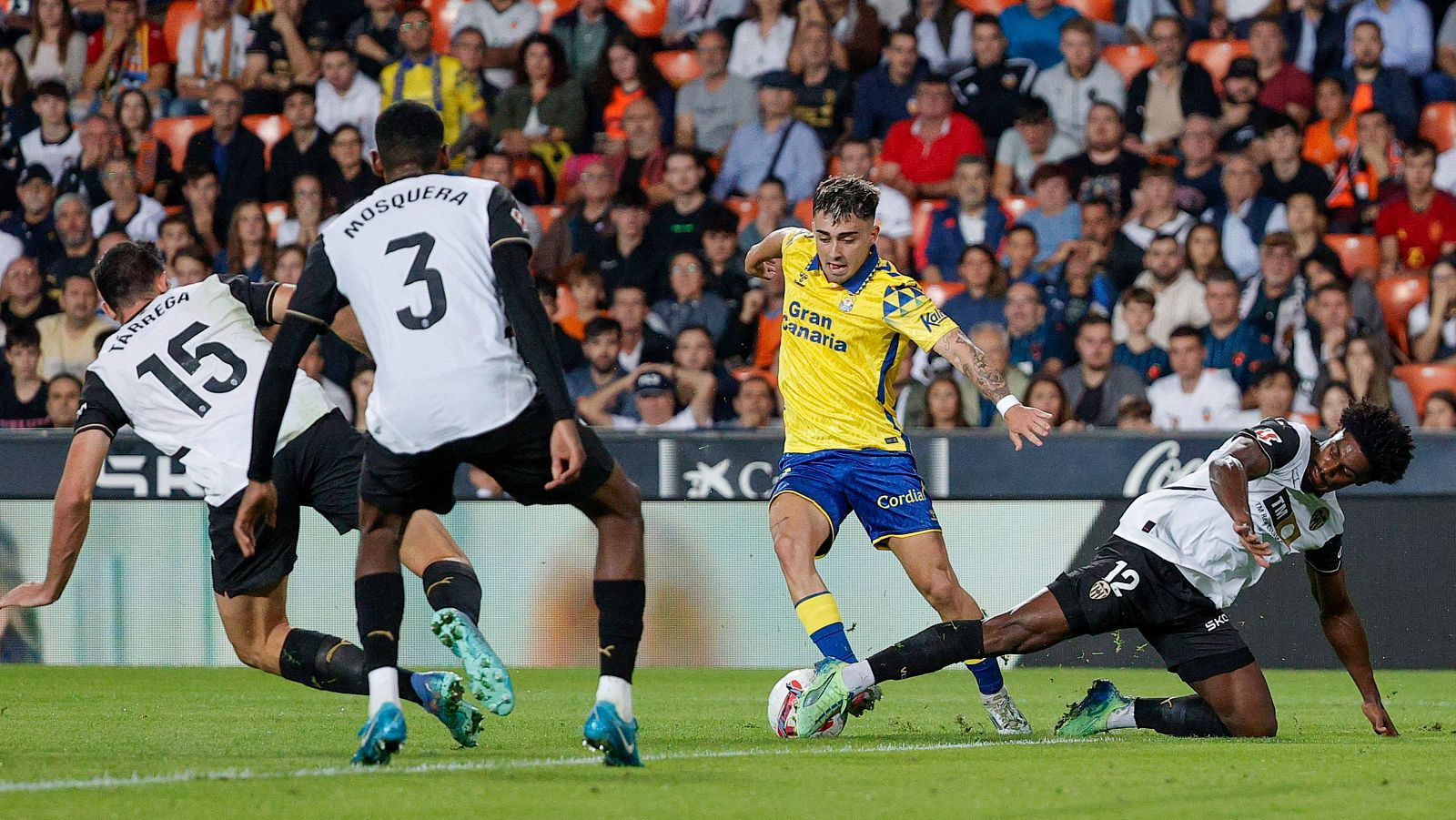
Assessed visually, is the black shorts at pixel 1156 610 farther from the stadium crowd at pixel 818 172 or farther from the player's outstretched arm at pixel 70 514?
the stadium crowd at pixel 818 172

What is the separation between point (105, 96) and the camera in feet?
52.2

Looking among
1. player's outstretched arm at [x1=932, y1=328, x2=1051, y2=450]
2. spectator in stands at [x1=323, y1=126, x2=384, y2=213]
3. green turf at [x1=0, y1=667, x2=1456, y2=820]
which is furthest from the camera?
spectator in stands at [x1=323, y1=126, x2=384, y2=213]

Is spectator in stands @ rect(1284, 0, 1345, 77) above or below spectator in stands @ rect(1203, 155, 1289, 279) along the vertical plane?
above

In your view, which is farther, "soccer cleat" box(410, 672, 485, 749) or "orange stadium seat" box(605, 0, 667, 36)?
"orange stadium seat" box(605, 0, 667, 36)

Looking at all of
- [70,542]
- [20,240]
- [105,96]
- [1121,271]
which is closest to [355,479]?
[70,542]

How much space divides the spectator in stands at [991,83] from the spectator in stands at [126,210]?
646 cm

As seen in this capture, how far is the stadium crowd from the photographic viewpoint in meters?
12.4

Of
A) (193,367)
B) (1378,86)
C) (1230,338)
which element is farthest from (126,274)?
(1378,86)

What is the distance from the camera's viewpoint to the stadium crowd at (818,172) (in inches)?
489

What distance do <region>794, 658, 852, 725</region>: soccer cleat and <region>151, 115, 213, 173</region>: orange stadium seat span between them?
10489 mm

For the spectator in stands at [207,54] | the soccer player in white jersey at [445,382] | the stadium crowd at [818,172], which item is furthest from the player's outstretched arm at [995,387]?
the spectator in stands at [207,54]

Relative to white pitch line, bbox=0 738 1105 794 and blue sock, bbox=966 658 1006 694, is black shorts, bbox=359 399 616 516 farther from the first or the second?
blue sock, bbox=966 658 1006 694

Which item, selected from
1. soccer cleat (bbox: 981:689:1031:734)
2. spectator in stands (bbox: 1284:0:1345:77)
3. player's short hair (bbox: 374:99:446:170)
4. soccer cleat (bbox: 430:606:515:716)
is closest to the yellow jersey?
soccer cleat (bbox: 981:689:1031:734)

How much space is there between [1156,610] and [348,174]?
A: 9186 millimetres
